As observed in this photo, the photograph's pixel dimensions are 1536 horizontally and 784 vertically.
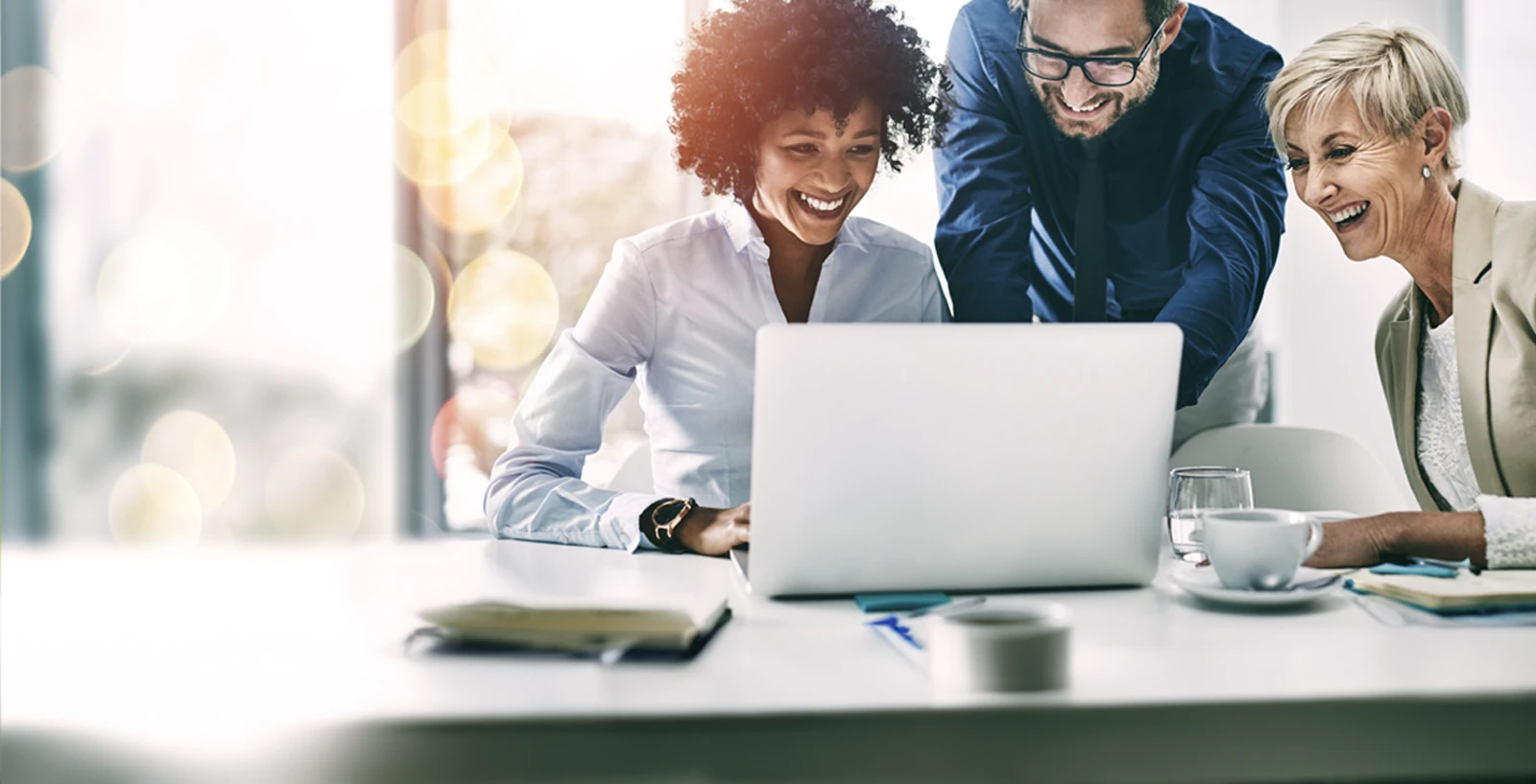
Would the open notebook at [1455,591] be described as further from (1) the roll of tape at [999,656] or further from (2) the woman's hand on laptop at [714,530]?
(2) the woman's hand on laptop at [714,530]

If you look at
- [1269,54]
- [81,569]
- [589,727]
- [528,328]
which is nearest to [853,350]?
[589,727]

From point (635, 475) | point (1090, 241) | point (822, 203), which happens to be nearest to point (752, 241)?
point (822, 203)


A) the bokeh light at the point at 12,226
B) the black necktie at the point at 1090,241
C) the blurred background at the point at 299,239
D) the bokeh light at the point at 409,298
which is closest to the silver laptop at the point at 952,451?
the black necktie at the point at 1090,241

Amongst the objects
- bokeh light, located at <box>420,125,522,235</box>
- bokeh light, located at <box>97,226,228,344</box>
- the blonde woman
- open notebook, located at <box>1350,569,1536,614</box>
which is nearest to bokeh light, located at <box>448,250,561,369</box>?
bokeh light, located at <box>420,125,522,235</box>

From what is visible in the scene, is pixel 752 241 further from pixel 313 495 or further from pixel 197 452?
pixel 197 452

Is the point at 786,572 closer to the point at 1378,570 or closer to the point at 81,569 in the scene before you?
the point at 1378,570

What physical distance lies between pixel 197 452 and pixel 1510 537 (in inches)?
119

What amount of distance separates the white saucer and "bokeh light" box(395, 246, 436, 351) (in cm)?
232

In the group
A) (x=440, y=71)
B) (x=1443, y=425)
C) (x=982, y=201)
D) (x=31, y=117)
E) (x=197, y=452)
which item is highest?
(x=440, y=71)

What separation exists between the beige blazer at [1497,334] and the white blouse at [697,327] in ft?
2.94

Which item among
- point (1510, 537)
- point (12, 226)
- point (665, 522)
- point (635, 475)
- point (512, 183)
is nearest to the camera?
point (1510, 537)

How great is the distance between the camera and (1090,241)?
2219 mm

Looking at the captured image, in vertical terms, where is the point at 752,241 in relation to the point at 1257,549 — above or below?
above

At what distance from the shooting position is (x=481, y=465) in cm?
297
